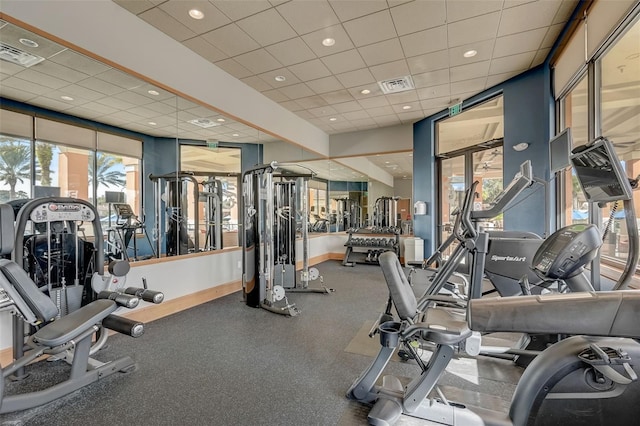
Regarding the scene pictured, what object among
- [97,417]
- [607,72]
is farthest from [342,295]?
[607,72]

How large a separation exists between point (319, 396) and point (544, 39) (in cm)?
475

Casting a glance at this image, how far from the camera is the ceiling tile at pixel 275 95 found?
5.41 meters

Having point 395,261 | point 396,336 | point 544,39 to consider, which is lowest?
point 396,336

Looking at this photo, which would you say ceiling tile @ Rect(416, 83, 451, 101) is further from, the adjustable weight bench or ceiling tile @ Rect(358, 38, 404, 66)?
the adjustable weight bench

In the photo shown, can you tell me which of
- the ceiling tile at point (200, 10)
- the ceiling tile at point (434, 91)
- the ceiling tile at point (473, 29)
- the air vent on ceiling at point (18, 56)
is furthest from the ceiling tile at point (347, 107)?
the air vent on ceiling at point (18, 56)

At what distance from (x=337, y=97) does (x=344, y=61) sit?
1.32 m

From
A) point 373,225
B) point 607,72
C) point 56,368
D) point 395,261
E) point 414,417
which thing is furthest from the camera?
point 373,225

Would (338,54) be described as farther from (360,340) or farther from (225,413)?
(225,413)

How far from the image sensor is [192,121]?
15.0ft

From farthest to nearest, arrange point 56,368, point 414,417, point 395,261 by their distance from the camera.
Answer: point 56,368, point 395,261, point 414,417

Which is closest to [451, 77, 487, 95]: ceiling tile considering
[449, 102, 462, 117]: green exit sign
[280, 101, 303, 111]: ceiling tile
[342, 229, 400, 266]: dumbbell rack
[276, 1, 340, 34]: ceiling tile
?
[449, 102, 462, 117]: green exit sign

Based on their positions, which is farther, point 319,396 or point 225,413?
point 319,396

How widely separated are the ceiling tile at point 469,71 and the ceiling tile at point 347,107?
→ 1839 millimetres

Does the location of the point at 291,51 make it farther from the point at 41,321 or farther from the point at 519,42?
the point at 41,321
